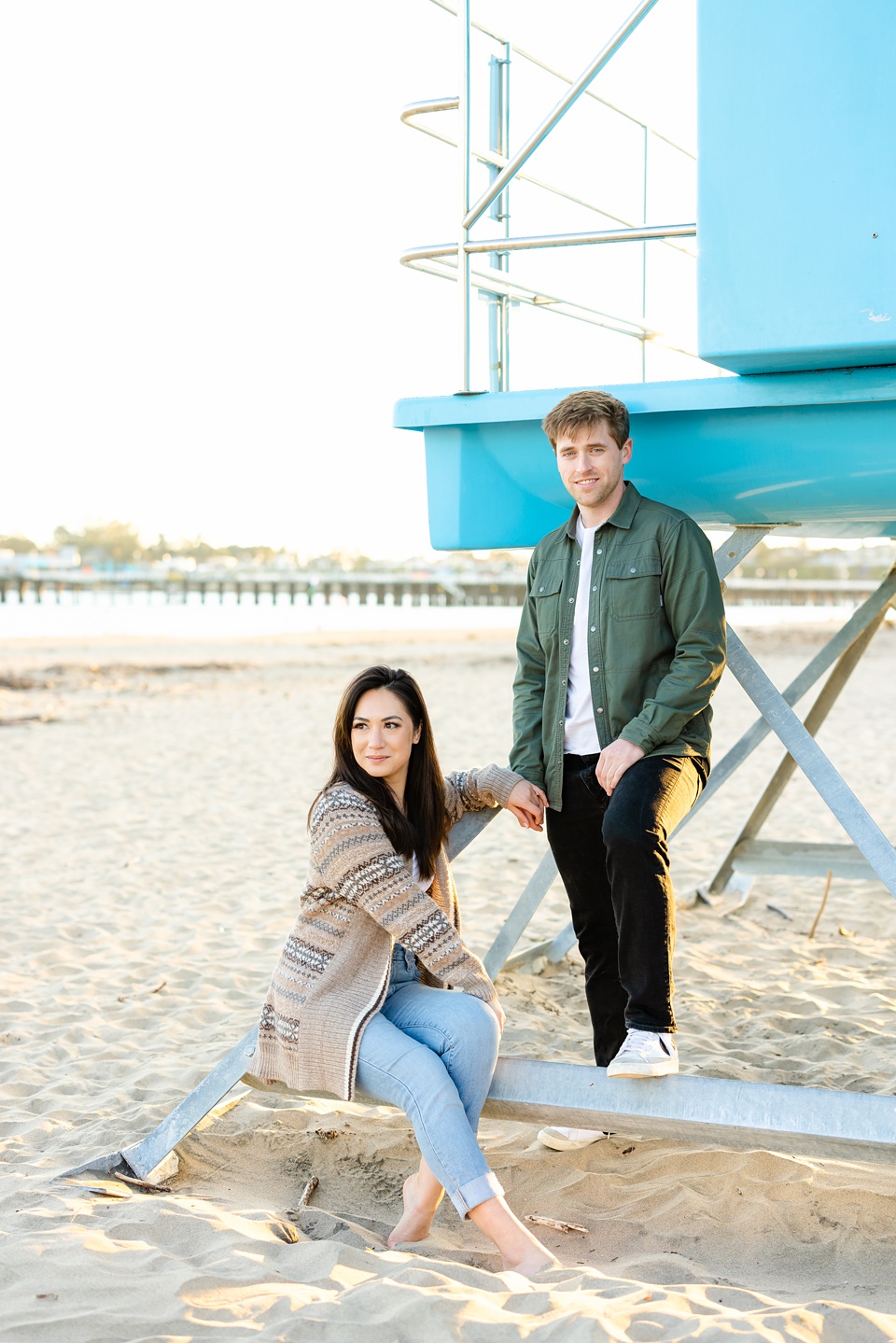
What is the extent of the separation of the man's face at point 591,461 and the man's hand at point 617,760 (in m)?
0.63

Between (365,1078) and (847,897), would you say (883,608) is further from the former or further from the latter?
(365,1078)

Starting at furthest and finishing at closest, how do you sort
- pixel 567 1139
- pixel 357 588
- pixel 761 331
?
pixel 357 588
pixel 567 1139
pixel 761 331

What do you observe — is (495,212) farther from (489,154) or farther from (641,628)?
(641,628)

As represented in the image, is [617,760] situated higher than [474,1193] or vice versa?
[617,760]

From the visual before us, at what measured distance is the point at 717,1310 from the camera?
253 cm

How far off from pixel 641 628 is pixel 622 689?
0.53 feet

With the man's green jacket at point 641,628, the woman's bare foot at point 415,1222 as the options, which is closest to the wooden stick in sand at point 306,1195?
the woman's bare foot at point 415,1222

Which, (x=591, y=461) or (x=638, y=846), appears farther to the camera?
(x=591, y=461)

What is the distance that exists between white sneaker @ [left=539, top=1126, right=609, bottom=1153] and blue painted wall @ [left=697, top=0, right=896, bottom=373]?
232cm

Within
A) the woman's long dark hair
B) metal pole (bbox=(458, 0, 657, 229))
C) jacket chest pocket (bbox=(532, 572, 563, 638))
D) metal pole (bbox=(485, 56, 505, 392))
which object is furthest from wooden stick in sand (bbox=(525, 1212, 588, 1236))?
metal pole (bbox=(458, 0, 657, 229))

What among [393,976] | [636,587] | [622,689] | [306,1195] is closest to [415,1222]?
[306,1195]

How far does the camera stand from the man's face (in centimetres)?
302

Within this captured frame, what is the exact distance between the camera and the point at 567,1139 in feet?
12.2

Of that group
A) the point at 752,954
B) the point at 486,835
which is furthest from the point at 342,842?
the point at 486,835
